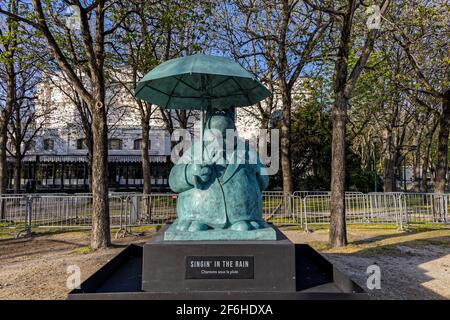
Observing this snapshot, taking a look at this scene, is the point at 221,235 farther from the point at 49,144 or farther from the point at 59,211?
the point at 49,144

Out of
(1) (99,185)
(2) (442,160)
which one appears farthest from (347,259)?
(2) (442,160)

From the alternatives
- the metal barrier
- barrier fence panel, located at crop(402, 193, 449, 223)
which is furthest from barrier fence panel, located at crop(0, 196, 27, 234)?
barrier fence panel, located at crop(402, 193, 449, 223)

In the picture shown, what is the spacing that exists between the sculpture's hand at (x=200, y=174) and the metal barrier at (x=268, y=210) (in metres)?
8.40

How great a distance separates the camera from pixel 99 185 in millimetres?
9164

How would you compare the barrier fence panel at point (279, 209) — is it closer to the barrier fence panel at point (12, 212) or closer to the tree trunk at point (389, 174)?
the barrier fence panel at point (12, 212)

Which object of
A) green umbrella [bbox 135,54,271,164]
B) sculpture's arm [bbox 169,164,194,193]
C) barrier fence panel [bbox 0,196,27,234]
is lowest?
barrier fence panel [bbox 0,196,27,234]

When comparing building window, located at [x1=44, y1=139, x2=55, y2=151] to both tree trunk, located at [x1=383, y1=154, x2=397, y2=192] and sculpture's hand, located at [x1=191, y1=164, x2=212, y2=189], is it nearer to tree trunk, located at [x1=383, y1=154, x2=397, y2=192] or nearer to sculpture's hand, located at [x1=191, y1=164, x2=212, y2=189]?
tree trunk, located at [x1=383, y1=154, x2=397, y2=192]

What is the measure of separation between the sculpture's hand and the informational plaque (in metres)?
1.06

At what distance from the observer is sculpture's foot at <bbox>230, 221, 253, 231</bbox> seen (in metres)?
4.67

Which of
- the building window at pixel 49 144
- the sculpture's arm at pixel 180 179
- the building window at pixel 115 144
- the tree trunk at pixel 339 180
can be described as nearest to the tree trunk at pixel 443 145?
the tree trunk at pixel 339 180

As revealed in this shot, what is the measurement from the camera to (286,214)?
14680mm

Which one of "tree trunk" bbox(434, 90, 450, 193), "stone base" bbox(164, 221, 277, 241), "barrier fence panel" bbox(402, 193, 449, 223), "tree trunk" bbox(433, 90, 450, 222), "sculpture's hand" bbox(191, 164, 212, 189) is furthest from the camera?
"tree trunk" bbox(434, 90, 450, 193)

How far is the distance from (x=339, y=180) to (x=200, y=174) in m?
5.71
